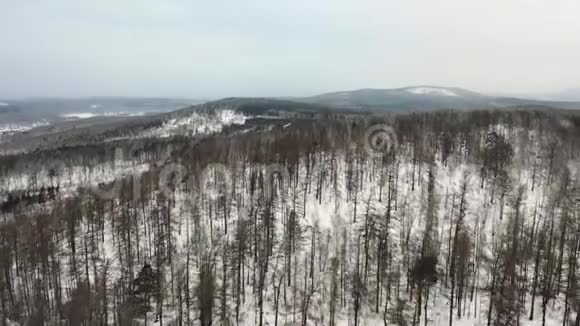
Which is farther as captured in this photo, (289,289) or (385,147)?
(385,147)

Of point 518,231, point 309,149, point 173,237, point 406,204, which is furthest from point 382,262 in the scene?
point 309,149

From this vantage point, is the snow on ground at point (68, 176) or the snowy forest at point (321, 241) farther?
the snow on ground at point (68, 176)

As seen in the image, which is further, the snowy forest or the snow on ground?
the snow on ground

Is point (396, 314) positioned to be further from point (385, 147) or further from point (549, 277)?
point (385, 147)

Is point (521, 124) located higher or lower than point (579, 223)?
higher

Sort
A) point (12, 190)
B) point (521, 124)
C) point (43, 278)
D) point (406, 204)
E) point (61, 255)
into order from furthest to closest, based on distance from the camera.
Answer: point (12, 190), point (521, 124), point (406, 204), point (61, 255), point (43, 278)

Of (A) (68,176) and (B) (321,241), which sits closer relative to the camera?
(B) (321,241)

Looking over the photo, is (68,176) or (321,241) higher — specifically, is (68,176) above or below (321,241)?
below

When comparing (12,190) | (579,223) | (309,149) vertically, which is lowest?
(12,190)
